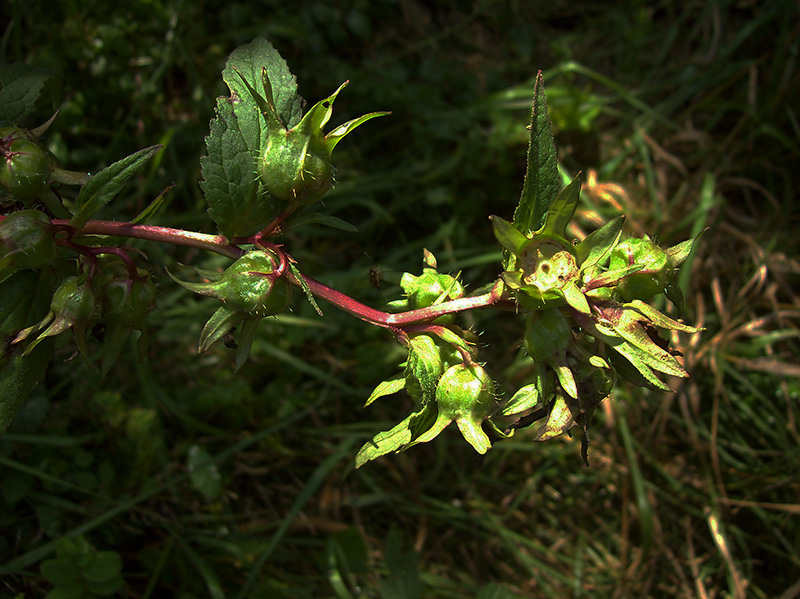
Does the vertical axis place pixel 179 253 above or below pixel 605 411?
above

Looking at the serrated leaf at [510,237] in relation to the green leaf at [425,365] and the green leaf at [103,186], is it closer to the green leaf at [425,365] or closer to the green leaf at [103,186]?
the green leaf at [425,365]

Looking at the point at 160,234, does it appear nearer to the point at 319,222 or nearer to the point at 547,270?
the point at 319,222

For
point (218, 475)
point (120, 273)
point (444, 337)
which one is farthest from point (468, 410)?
point (218, 475)

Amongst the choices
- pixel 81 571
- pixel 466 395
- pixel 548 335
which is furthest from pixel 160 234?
pixel 81 571

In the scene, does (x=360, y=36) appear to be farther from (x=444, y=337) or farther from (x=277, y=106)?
(x=444, y=337)

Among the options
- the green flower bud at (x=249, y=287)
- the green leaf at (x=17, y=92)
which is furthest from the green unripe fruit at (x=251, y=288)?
the green leaf at (x=17, y=92)

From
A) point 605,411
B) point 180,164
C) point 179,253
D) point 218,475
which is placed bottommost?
point 605,411

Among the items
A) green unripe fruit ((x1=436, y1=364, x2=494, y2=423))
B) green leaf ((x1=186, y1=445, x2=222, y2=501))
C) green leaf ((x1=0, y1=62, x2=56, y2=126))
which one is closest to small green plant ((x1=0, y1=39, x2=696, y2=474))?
green unripe fruit ((x1=436, y1=364, x2=494, y2=423))
